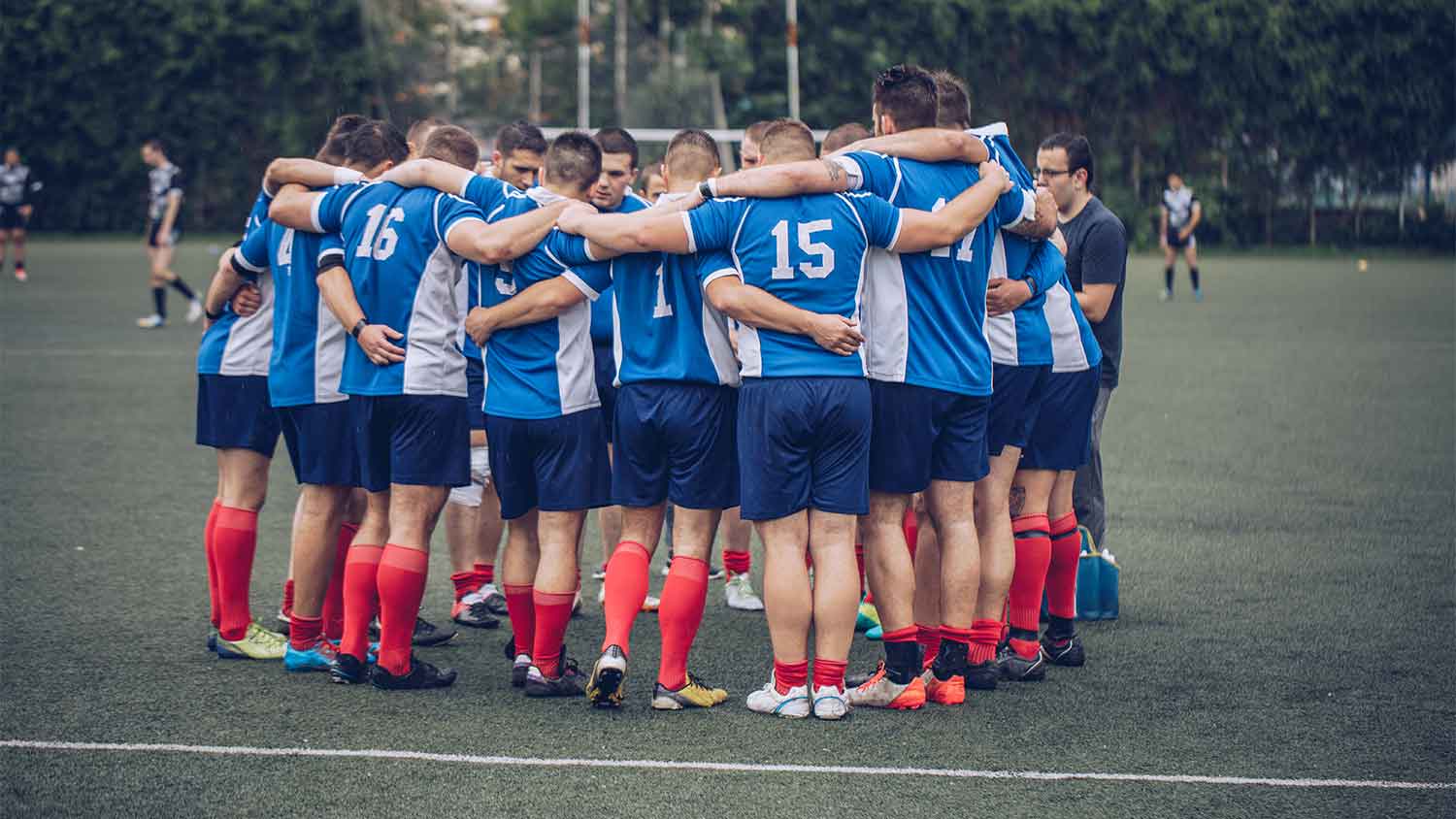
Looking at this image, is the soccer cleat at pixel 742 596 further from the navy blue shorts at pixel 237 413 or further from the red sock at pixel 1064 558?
the navy blue shorts at pixel 237 413

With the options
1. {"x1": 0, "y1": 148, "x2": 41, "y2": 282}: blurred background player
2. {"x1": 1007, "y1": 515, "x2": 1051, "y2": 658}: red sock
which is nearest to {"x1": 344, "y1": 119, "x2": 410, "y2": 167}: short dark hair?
{"x1": 1007, "y1": 515, "x2": 1051, "y2": 658}: red sock

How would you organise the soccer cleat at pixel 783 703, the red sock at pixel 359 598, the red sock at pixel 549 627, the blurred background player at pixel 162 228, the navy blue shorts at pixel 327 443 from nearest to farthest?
the soccer cleat at pixel 783 703 → the red sock at pixel 549 627 → the red sock at pixel 359 598 → the navy blue shorts at pixel 327 443 → the blurred background player at pixel 162 228

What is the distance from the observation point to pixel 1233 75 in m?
37.3

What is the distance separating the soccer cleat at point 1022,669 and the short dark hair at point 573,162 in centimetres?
236

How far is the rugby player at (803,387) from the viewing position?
515 centimetres

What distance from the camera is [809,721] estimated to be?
529 centimetres

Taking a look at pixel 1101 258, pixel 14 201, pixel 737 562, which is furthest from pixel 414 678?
pixel 14 201

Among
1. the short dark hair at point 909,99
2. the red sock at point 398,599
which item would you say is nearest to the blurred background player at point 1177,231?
the short dark hair at point 909,99

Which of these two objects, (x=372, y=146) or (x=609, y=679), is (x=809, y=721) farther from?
(x=372, y=146)

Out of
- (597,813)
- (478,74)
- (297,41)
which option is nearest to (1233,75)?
(478,74)

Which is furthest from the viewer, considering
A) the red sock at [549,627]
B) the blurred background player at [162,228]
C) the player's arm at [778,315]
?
the blurred background player at [162,228]

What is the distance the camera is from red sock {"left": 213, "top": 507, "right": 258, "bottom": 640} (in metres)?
6.01

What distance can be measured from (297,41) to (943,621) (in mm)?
37322

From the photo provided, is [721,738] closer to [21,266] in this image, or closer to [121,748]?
[121,748]
